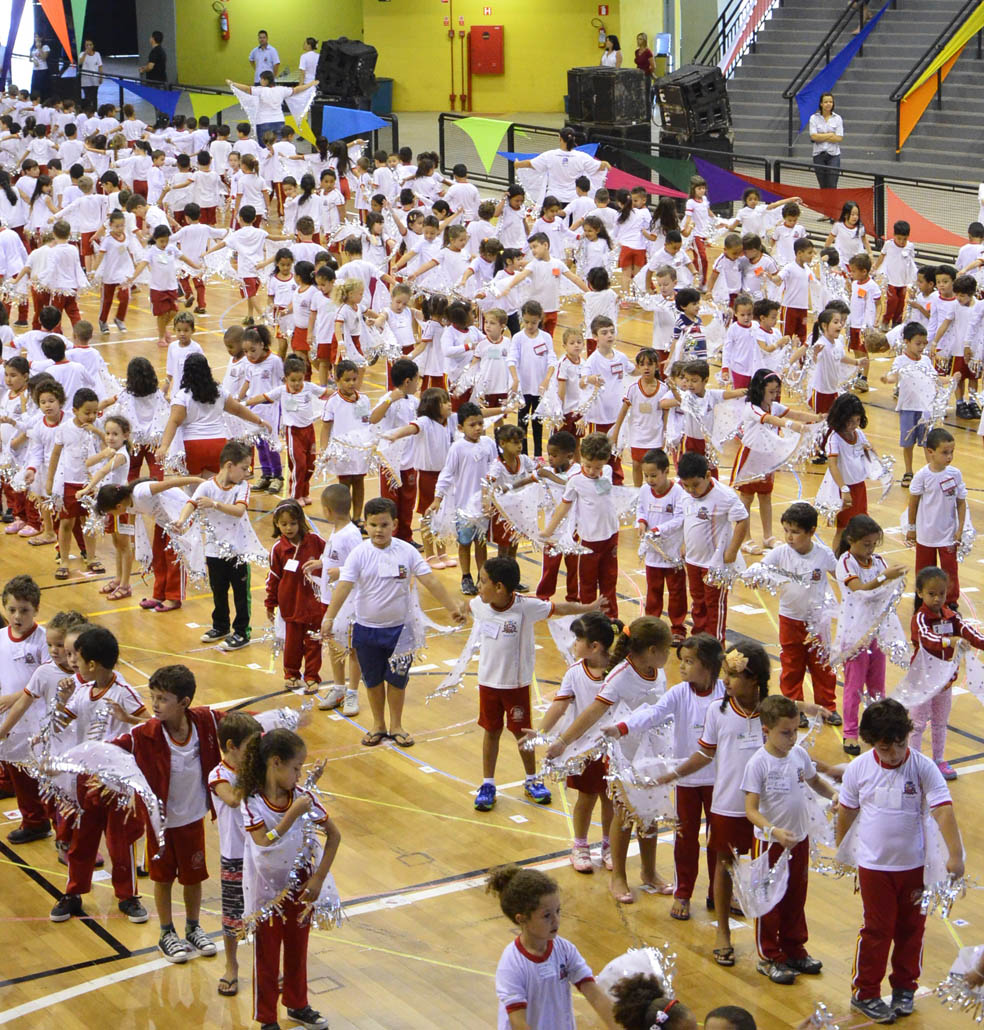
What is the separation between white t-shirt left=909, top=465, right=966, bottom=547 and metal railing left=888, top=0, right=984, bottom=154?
58.3ft

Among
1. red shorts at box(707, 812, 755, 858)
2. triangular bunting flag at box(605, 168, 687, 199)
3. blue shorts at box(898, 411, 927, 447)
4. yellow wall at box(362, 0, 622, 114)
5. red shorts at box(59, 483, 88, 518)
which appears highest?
yellow wall at box(362, 0, 622, 114)

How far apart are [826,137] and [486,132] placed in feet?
18.2

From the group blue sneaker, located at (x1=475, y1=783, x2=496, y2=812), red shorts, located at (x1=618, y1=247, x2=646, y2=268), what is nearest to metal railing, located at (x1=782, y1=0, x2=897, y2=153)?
red shorts, located at (x1=618, y1=247, x2=646, y2=268)

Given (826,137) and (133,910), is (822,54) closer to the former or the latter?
(826,137)

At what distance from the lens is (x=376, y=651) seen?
9570 millimetres

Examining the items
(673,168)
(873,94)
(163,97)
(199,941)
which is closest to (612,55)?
(873,94)

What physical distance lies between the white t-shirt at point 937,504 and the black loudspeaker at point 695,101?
56.9ft

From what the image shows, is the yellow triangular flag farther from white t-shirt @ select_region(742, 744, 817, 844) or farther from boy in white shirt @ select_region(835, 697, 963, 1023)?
boy in white shirt @ select_region(835, 697, 963, 1023)

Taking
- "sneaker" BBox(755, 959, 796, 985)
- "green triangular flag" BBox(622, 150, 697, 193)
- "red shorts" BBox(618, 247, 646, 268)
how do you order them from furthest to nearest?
"green triangular flag" BBox(622, 150, 697, 193), "red shorts" BBox(618, 247, 646, 268), "sneaker" BBox(755, 959, 796, 985)

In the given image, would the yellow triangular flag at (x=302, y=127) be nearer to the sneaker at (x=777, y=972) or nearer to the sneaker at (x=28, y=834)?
the sneaker at (x=28, y=834)

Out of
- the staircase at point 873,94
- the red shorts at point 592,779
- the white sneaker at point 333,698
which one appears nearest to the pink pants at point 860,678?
the red shorts at point 592,779

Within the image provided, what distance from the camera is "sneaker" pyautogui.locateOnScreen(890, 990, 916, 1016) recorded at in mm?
6941

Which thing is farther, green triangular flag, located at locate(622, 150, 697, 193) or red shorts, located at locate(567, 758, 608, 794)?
green triangular flag, located at locate(622, 150, 697, 193)

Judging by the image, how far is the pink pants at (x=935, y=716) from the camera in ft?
29.2
